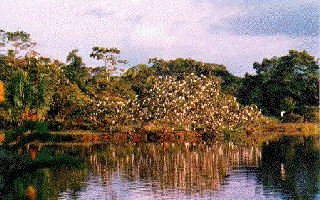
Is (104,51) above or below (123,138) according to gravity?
above

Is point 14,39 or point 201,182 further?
point 14,39

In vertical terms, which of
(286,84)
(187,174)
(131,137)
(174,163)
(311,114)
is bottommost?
(187,174)

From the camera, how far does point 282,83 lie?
235 feet

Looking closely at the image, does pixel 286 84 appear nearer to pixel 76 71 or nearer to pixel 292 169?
pixel 76 71

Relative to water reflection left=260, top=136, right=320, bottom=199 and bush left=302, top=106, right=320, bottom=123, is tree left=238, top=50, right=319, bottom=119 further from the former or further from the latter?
water reflection left=260, top=136, right=320, bottom=199

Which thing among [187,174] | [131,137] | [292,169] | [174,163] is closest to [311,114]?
[131,137]

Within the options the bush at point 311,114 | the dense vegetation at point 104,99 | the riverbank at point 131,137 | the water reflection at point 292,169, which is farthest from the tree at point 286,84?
the water reflection at point 292,169

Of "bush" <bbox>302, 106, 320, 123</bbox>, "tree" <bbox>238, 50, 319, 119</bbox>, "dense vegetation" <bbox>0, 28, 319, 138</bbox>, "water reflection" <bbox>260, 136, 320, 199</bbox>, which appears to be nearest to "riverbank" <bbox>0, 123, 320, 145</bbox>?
"dense vegetation" <bbox>0, 28, 319, 138</bbox>

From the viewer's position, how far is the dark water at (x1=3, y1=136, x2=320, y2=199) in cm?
2266

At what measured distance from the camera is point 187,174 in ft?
92.4

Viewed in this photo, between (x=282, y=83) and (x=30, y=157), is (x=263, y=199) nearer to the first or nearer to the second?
(x=30, y=157)

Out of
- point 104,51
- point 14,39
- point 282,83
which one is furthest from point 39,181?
point 282,83

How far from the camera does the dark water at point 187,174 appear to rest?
22.7 meters

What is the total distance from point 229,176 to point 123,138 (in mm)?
21672
